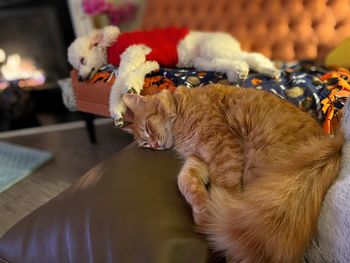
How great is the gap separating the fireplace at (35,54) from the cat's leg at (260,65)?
1812mm

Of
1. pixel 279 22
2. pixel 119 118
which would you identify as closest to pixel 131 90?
pixel 119 118

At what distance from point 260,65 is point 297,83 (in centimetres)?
25

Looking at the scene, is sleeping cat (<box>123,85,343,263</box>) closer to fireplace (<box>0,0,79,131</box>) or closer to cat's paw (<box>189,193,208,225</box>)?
cat's paw (<box>189,193,208,225</box>)

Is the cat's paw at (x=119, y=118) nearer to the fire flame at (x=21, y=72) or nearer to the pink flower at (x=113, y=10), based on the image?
the pink flower at (x=113, y=10)

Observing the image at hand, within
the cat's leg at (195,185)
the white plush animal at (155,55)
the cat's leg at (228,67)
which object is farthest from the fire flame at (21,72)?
the cat's leg at (195,185)

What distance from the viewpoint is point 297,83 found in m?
1.68

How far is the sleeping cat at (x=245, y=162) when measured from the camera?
→ 820 millimetres

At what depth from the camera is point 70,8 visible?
2.92 metres

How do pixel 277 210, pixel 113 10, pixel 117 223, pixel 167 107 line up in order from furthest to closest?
pixel 113 10 < pixel 167 107 < pixel 117 223 < pixel 277 210

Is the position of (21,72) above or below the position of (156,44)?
below

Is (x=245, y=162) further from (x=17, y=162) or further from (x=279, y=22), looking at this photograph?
(x=17, y=162)

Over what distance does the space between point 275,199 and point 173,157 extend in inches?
21.2

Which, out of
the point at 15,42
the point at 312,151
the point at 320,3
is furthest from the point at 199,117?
the point at 15,42

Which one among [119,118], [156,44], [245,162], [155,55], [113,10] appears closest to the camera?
[245,162]
